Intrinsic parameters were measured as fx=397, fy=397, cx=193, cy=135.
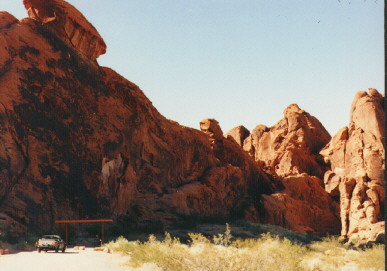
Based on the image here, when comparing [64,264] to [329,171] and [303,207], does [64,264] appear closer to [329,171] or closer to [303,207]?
[303,207]

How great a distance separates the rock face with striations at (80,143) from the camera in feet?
86.1

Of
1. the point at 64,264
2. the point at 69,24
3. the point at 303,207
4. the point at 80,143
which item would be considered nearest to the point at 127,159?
the point at 80,143

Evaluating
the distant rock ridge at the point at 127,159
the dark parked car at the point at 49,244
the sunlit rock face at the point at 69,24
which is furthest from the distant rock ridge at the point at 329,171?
the dark parked car at the point at 49,244

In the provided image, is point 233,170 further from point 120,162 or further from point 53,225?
point 53,225

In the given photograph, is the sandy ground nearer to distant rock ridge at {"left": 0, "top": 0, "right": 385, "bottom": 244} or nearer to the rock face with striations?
distant rock ridge at {"left": 0, "top": 0, "right": 385, "bottom": 244}

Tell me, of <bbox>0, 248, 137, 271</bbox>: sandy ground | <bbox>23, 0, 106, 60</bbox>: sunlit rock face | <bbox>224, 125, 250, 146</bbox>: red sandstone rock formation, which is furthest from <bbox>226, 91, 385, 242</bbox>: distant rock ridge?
<bbox>0, 248, 137, 271</bbox>: sandy ground

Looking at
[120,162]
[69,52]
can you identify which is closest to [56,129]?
[120,162]

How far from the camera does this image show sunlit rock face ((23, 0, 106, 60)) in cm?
3634

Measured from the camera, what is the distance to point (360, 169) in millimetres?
→ 50719

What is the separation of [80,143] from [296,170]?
121 ft

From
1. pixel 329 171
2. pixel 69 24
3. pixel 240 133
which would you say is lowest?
pixel 329 171

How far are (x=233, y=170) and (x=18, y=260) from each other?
37537 mm

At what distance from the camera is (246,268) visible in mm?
9703

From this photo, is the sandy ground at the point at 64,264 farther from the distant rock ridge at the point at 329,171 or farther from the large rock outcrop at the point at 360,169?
the large rock outcrop at the point at 360,169
